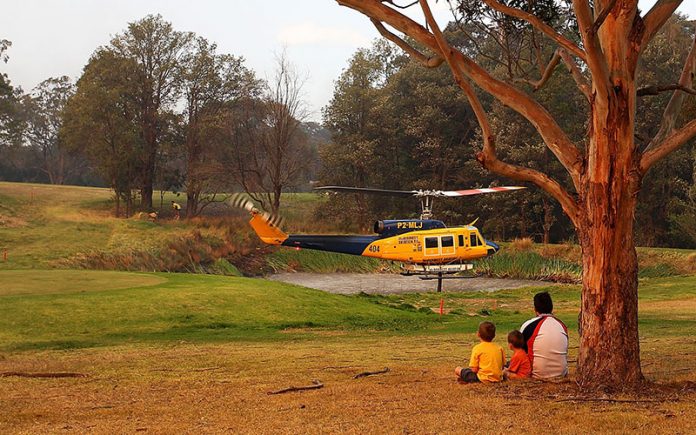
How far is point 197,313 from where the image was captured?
2173cm

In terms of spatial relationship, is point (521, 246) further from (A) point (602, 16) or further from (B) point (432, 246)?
(A) point (602, 16)

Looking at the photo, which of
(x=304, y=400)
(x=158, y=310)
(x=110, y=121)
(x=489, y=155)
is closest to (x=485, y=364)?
(x=304, y=400)

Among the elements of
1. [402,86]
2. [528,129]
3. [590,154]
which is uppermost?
[402,86]

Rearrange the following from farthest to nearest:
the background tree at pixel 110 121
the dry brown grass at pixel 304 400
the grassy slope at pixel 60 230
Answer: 1. the background tree at pixel 110 121
2. the grassy slope at pixel 60 230
3. the dry brown grass at pixel 304 400

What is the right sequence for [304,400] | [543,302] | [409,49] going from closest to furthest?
[304,400]
[543,302]
[409,49]

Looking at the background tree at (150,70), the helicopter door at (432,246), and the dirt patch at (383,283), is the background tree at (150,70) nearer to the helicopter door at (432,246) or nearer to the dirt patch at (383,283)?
the dirt patch at (383,283)

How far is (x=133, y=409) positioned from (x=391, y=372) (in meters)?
4.16

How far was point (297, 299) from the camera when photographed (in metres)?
25.1

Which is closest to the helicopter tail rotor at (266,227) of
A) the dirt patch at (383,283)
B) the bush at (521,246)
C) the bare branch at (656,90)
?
the dirt patch at (383,283)

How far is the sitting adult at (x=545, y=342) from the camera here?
10.4 meters

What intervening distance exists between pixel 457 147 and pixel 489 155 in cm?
5494

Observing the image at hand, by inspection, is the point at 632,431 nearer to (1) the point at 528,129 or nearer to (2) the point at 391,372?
(2) the point at 391,372

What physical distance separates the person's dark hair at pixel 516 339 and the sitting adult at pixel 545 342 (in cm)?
12

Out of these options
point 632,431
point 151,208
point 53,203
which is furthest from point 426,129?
point 632,431
